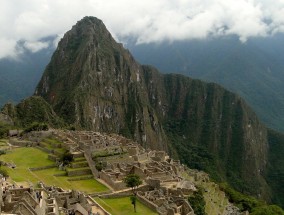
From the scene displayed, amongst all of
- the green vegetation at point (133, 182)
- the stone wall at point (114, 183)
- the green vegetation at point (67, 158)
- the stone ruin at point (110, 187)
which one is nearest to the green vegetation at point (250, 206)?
the stone ruin at point (110, 187)

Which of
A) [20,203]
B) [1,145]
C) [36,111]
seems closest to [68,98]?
[36,111]

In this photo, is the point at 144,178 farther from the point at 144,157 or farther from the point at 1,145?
the point at 1,145

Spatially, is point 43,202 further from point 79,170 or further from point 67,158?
point 67,158

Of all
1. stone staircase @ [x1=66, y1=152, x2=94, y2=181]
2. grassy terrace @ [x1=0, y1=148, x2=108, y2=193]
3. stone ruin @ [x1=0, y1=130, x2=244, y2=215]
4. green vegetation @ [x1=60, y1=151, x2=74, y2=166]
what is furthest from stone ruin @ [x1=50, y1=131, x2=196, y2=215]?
grassy terrace @ [x1=0, y1=148, x2=108, y2=193]

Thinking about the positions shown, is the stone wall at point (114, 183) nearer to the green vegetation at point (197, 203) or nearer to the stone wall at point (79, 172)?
the stone wall at point (79, 172)

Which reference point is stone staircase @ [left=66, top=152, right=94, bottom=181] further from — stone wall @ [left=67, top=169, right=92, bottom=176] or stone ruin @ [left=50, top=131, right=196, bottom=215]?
stone ruin @ [left=50, top=131, right=196, bottom=215]
